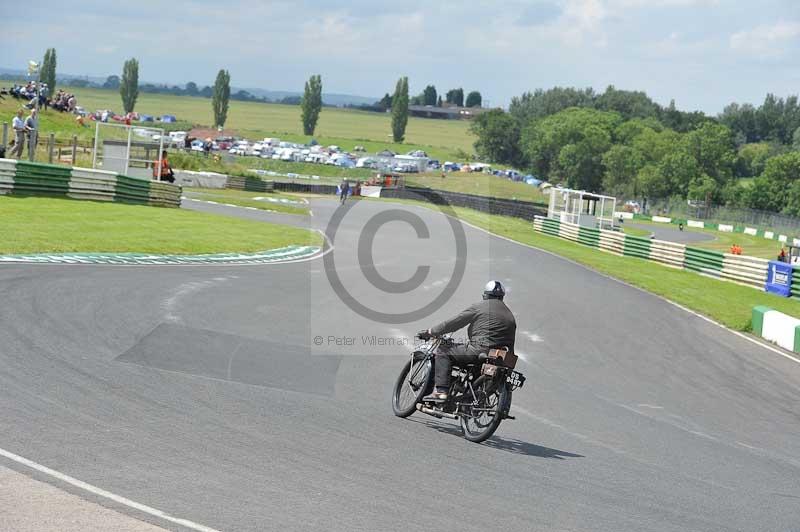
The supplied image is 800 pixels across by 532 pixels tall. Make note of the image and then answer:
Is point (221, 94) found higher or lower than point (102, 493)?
higher

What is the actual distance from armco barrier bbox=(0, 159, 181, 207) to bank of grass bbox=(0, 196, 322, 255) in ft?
1.51

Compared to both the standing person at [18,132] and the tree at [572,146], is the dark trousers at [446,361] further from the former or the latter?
the tree at [572,146]

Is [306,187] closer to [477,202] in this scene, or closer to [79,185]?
[477,202]

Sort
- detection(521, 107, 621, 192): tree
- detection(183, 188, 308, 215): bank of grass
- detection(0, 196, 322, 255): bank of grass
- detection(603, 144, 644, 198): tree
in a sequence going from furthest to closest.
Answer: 1. detection(521, 107, 621, 192): tree
2. detection(603, 144, 644, 198): tree
3. detection(183, 188, 308, 215): bank of grass
4. detection(0, 196, 322, 255): bank of grass

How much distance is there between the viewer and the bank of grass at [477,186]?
100056mm

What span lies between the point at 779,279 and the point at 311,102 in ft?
508

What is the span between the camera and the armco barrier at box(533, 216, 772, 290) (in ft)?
126

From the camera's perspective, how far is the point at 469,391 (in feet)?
35.3

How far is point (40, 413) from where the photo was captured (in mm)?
9055

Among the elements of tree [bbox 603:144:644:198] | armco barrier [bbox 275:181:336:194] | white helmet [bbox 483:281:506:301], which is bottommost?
white helmet [bbox 483:281:506:301]

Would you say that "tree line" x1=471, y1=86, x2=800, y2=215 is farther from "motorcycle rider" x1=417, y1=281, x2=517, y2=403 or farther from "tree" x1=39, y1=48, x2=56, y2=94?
"motorcycle rider" x1=417, y1=281, x2=517, y2=403

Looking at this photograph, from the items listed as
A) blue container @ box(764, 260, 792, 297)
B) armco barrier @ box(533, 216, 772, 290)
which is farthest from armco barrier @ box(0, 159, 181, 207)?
blue container @ box(764, 260, 792, 297)

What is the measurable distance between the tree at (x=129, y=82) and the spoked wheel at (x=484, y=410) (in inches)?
6351

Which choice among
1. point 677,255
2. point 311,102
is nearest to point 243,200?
point 677,255
